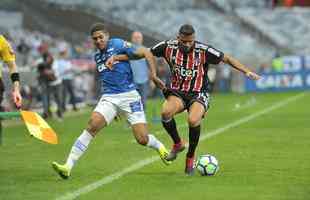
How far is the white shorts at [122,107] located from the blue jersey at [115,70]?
0.08m

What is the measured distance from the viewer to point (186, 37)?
1323cm

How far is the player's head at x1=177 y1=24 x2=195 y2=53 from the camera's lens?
13148 mm

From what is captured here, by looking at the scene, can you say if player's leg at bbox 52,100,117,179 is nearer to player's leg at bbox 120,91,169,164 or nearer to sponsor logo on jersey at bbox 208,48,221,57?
player's leg at bbox 120,91,169,164

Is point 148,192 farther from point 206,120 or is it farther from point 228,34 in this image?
point 228,34

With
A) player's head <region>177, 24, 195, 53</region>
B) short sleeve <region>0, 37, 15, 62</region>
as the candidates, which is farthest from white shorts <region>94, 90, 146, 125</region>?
short sleeve <region>0, 37, 15, 62</region>

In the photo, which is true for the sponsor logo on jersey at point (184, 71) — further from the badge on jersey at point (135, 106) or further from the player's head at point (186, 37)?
the badge on jersey at point (135, 106)

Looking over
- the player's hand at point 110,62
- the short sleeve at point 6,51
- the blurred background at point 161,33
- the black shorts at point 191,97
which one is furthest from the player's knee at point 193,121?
the blurred background at point 161,33

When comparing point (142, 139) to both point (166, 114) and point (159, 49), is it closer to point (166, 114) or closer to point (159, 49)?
point (166, 114)

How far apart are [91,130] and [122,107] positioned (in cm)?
56

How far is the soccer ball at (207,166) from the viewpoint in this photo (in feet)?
42.3

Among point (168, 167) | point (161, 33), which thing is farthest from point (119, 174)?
point (161, 33)

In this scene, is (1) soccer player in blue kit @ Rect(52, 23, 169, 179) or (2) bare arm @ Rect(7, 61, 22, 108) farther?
(2) bare arm @ Rect(7, 61, 22, 108)

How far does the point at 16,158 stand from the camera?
51.3 ft

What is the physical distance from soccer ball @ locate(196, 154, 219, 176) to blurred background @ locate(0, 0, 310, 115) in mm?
14610
